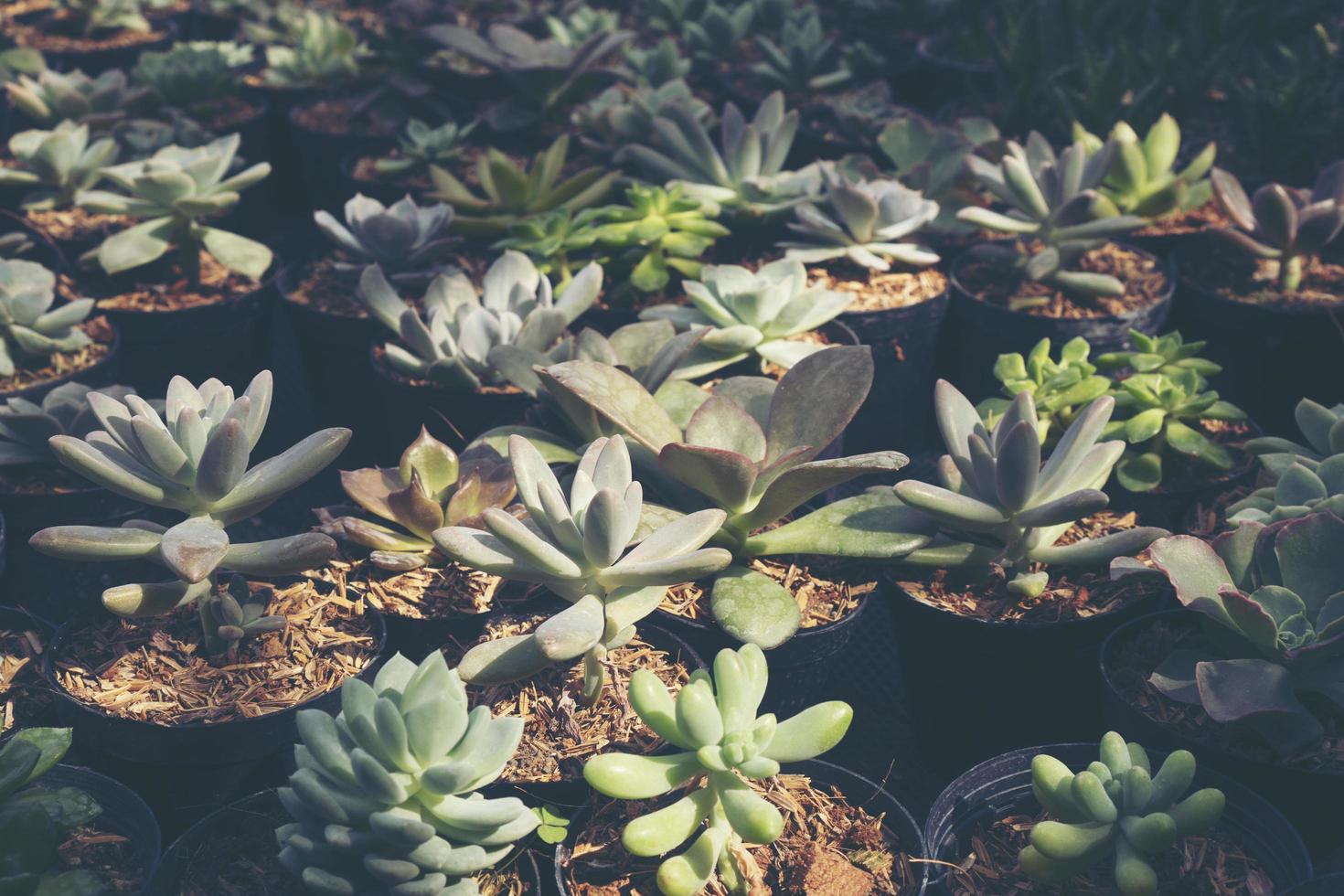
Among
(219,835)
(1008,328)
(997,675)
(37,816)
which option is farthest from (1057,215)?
(37,816)

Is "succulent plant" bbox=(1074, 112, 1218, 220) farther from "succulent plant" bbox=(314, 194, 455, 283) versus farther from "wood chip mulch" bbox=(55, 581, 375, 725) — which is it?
"wood chip mulch" bbox=(55, 581, 375, 725)

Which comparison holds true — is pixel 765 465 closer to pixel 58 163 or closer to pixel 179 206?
pixel 179 206

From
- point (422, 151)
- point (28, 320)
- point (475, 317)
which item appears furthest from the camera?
point (422, 151)

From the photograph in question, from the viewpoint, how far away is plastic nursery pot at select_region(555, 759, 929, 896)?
1.29m

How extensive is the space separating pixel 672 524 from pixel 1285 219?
141cm

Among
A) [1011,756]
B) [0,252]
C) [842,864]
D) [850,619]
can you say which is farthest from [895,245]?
[0,252]

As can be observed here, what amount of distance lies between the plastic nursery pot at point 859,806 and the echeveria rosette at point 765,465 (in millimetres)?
185

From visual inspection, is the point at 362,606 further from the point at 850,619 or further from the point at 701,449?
the point at 850,619

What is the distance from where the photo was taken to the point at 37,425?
5.87ft

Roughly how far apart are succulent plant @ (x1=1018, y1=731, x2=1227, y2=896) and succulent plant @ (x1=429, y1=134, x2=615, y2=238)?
157 centimetres

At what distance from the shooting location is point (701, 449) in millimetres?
1478

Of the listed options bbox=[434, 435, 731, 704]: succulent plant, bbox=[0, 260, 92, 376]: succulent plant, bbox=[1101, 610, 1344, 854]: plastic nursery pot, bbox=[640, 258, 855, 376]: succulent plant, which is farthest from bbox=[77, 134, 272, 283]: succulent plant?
bbox=[1101, 610, 1344, 854]: plastic nursery pot

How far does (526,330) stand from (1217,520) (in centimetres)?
112

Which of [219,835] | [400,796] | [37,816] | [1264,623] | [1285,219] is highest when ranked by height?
[1285,219]
